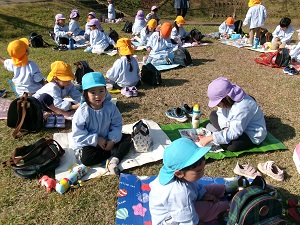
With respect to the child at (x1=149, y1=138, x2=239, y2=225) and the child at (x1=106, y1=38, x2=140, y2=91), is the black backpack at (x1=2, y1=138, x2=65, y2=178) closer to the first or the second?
the child at (x1=149, y1=138, x2=239, y2=225)

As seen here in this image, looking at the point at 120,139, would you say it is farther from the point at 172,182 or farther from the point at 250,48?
the point at 250,48

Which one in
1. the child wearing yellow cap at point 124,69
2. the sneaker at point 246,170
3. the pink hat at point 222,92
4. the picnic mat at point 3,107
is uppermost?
the pink hat at point 222,92

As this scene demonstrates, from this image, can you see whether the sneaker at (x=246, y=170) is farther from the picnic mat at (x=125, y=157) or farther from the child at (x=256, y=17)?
the child at (x=256, y=17)

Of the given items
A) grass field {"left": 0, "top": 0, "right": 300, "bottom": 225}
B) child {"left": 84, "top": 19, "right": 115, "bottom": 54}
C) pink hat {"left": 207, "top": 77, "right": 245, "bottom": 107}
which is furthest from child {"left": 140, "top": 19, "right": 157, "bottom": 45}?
pink hat {"left": 207, "top": 77, "right": 245, "bottom": 107}

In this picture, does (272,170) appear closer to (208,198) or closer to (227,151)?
(227,151)

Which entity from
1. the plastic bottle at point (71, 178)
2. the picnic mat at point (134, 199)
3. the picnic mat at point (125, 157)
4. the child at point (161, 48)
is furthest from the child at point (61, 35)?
the picnic mat at point (134, 199)

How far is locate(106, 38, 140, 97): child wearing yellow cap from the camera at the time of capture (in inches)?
264

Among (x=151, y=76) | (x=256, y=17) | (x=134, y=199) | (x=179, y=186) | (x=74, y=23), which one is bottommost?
(x=134, y=199)

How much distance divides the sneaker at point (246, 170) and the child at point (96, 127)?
1.63 m

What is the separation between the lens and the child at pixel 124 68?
6719 mm

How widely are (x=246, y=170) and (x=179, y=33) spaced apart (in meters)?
8.00

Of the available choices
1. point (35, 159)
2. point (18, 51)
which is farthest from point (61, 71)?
point (35, 159)

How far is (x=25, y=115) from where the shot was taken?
4938 millimetres

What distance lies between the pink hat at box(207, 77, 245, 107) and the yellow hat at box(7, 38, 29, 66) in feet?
12.6
